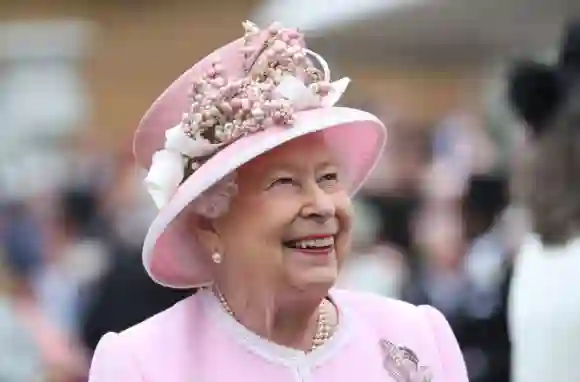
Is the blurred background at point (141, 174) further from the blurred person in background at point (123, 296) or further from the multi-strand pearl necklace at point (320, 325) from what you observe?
the multi-strand pearl necklace at point (320, 325)

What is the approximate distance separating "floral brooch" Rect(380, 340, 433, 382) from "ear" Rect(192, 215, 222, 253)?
42 cm

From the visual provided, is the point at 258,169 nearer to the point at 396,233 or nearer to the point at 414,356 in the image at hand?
A: the point at 414,356

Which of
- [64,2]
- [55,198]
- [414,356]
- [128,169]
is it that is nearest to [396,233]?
Result: [128,169]

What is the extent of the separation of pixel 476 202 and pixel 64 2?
36.0 feet

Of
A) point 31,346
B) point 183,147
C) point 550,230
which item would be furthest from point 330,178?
point 31,346

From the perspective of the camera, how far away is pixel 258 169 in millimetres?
3178

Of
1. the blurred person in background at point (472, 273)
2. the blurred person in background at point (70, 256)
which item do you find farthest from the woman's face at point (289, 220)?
Result: the blurred person in background at point (70, 256)

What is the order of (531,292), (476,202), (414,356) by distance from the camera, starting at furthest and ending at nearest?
(476,202) → (531,292) → (414,356)

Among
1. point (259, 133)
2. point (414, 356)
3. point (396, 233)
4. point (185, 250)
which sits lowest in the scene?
point (396, 233)

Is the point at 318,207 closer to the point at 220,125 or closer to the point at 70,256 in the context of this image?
the point at 220,125

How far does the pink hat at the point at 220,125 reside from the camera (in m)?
3.15

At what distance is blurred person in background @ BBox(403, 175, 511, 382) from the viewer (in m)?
5.01

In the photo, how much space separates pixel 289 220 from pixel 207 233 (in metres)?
0.23

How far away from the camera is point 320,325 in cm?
333
